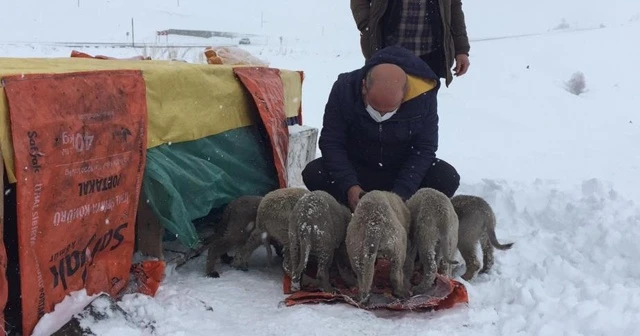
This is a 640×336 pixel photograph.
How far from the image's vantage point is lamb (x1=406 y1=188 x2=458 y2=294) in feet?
13.2

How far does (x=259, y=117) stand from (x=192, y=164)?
3.70ft

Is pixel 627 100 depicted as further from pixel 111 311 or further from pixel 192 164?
pixel 111 311

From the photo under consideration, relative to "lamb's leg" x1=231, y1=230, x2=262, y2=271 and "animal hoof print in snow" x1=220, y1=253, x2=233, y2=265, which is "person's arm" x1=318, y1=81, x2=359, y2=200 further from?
"animal hoof print in snow" x1=220, y1=253, x2=233, y2=265

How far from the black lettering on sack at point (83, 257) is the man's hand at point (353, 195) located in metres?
1.67

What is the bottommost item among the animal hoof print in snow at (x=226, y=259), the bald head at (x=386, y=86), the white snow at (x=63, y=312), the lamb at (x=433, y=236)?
the animal hoof print in snow at (x=226, y=259)

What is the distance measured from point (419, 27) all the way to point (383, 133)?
117cm

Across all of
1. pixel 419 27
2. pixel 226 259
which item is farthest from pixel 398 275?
pixel 419 27

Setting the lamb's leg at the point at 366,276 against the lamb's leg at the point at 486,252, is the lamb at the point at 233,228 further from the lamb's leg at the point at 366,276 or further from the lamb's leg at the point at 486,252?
the lamb's leg at the point at 486,252

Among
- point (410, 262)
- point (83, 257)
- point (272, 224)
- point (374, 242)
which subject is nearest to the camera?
point (83, 257)

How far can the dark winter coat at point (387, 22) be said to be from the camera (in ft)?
17.6

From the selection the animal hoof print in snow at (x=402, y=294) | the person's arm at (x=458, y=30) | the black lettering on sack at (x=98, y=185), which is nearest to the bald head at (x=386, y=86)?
the person's arm at (x=458, y=30)

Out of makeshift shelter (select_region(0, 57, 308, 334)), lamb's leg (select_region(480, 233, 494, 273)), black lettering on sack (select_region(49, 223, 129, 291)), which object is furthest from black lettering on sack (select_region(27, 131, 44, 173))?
lamb's leg (select_region(480, 233, 494, 273))

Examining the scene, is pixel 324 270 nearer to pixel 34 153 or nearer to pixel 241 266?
pixel 241 266

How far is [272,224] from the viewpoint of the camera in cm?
437
